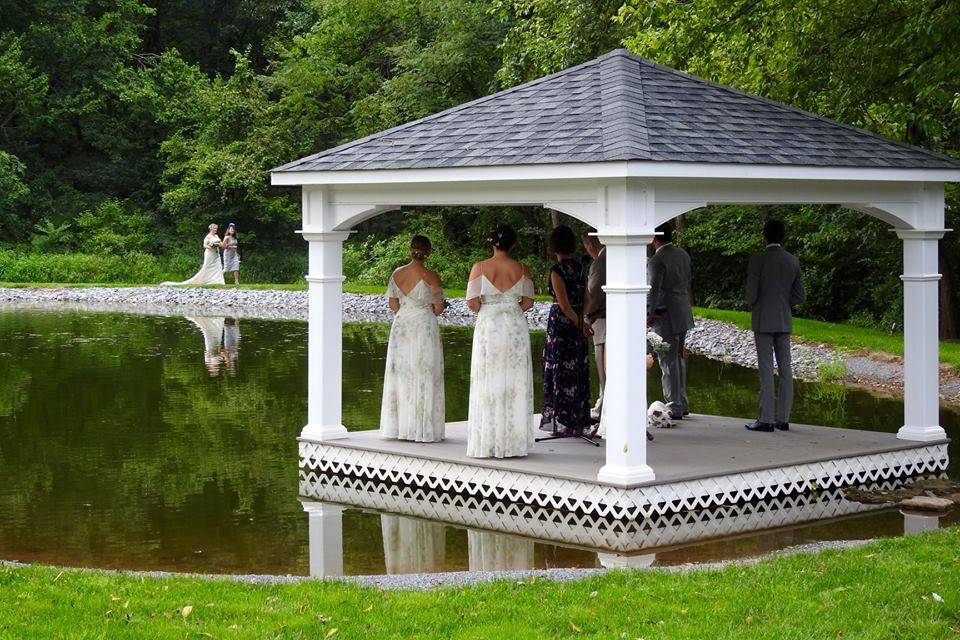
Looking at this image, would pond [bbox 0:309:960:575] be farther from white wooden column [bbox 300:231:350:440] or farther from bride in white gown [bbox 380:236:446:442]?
bride in white gown [bbox 380:236:446:442]

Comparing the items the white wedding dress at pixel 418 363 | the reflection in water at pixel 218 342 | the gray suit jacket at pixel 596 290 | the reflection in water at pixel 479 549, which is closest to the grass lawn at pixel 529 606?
the reflection in water at pixel 479 549

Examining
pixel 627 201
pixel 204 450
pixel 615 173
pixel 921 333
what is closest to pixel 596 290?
pixel 627 201

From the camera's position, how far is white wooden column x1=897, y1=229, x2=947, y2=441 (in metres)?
12.4

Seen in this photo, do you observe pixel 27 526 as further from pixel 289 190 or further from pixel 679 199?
pixel 289 190

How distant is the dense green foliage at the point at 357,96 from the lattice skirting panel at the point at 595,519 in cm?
616

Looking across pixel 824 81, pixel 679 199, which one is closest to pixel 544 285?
pixel 824 81

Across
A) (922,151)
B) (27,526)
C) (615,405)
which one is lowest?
(27,526)

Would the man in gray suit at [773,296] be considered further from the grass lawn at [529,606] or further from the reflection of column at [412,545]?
the grass lawn at [529,606]

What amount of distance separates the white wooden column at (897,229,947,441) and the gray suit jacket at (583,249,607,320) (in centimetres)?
271

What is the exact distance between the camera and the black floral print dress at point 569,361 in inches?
480

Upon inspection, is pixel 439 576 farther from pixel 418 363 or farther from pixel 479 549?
pixel 418 363

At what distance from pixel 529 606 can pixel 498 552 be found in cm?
216

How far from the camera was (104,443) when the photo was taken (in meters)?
14.5

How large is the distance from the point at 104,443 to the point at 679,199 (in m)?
7.06
